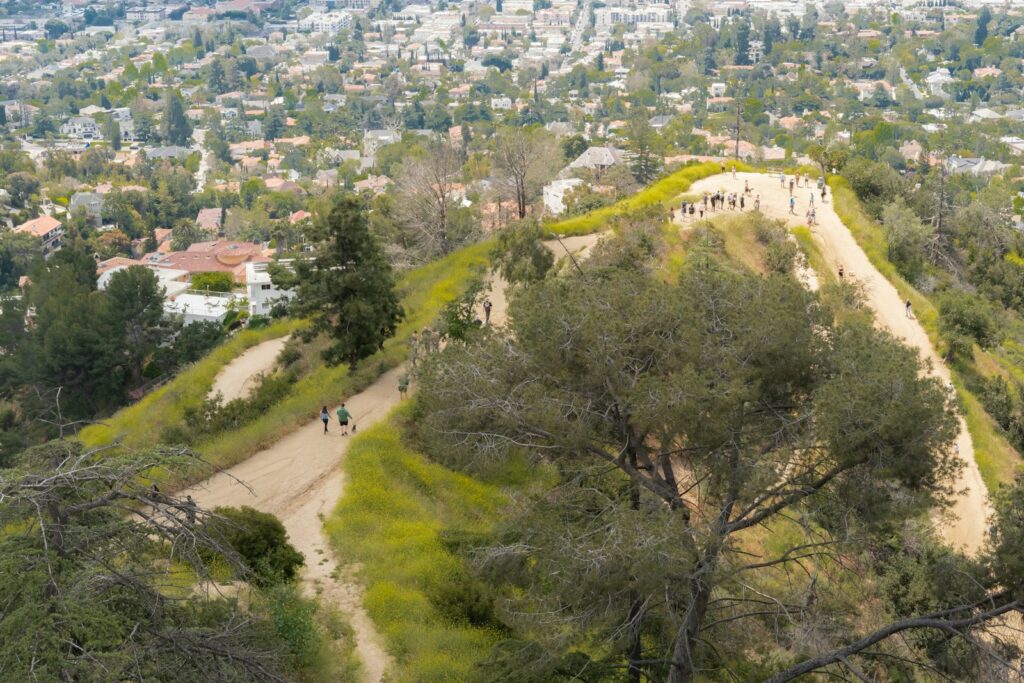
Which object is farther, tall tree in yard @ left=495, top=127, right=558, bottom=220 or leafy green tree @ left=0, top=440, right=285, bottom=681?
tall tree in yard @ left=495, top=127, right=558, bottom=220

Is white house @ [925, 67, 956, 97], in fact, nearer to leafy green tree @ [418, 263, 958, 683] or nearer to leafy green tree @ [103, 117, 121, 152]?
leafy green tree @ [103, 117, 121, 152]

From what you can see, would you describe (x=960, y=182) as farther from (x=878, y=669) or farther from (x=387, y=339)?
(x=878, y=669)

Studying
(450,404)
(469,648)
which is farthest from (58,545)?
(469,648)

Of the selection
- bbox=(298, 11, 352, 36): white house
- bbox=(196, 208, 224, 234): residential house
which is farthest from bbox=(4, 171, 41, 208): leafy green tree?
bbox=(298, 11, 352, 36): white house

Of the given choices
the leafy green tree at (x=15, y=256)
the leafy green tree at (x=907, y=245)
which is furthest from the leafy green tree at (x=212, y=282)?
the leafy green tree at (x=907, y=245)

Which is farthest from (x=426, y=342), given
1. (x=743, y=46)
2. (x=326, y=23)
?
(x=326, y=23)

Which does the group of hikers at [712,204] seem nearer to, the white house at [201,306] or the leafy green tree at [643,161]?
the leafy green tree at [643,161]
